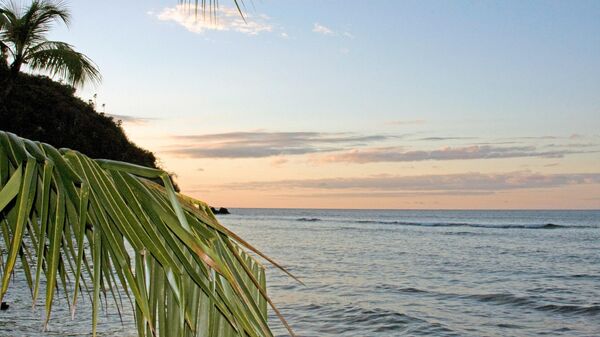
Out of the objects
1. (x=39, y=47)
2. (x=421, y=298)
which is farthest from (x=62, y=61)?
(x=421, y=298)

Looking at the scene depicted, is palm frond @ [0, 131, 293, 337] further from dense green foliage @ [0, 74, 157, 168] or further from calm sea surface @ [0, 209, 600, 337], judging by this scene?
dense green foliage @ [0, 74, 157, 168]

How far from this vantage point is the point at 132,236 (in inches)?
41.3

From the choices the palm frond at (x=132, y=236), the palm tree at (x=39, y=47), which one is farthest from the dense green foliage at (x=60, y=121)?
the palm frond at (x=132, y=236)

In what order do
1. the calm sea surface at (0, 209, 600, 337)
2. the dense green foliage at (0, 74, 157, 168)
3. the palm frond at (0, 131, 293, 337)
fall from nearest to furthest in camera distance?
the palm frond at (0, 131, 293, 337) → the calm sea surface at (0, 209, 600, 337) → the dense green foliage at (0, 74, 157, 168)

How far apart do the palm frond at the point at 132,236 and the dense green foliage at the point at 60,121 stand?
87.9 feet

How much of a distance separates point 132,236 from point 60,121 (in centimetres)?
3312

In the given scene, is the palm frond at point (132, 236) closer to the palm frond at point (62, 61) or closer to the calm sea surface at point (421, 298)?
the calm sea surface at point (421, 298)

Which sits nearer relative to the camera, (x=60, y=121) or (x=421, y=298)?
(x=421, y=298)

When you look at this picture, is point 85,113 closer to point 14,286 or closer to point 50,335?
point 14,286

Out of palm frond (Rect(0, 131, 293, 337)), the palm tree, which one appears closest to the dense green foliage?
the palm tree

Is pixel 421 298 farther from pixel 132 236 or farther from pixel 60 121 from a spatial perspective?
pixel 60 121

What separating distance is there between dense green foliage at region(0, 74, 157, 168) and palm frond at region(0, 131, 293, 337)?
26793 mm

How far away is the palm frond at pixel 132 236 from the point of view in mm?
1047

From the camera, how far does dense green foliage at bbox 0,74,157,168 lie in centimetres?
2775
